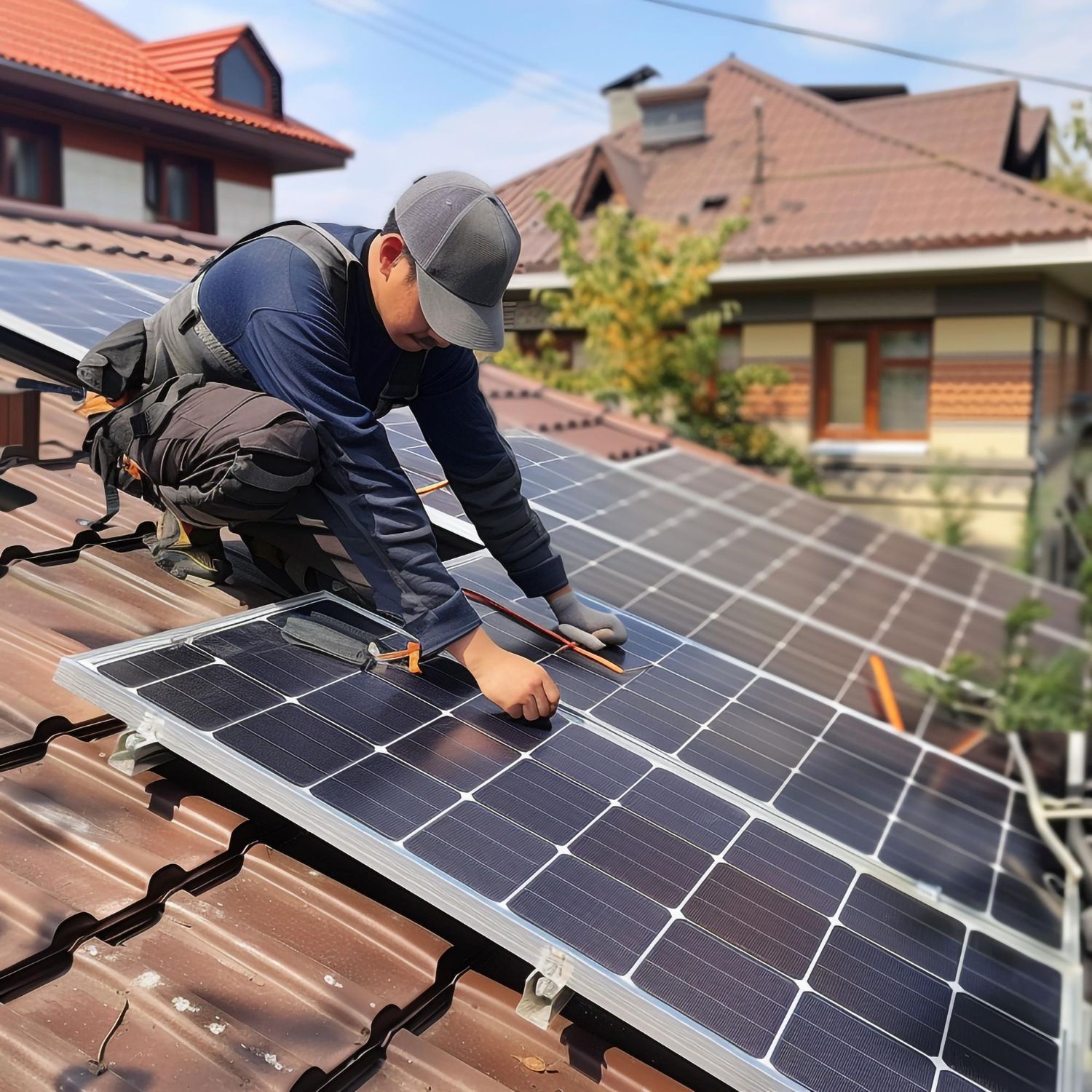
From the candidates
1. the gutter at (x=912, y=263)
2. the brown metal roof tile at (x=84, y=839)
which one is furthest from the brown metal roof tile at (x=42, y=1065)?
the gutter at (x=912, y=263)

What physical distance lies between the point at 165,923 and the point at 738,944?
1.33 m

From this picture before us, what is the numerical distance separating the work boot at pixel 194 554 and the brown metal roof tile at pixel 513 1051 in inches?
76.3

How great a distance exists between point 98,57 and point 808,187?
1153 centimetres

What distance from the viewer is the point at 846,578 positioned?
730cm

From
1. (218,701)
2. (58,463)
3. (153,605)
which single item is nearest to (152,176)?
(58,463)

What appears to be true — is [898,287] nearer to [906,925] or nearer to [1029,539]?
[1029,539]

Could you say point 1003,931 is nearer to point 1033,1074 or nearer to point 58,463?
point 1033,1074

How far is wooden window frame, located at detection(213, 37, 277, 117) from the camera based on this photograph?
18.4 meters

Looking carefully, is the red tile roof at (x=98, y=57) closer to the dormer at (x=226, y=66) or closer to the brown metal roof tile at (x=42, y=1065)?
the dormer at (x=226, y=66)

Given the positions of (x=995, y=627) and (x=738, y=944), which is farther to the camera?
(x=995, y=627)

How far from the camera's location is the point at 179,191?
59.9 ft

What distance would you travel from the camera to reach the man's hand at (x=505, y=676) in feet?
9.62

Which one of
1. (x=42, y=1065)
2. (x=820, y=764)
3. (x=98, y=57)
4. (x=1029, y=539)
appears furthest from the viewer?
(x=98, y=57)

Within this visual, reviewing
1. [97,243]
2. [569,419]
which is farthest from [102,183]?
[569,419]
